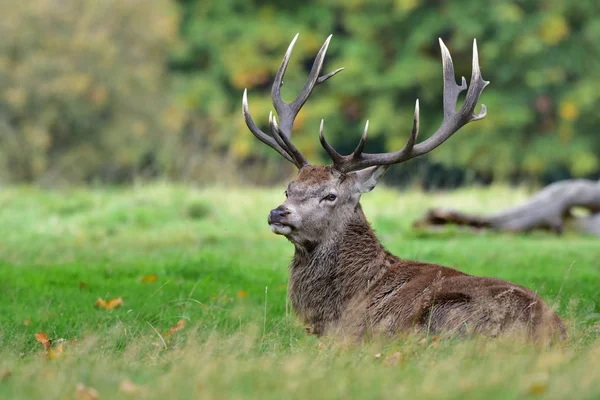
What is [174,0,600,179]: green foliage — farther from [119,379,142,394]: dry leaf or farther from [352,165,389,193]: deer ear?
[119,379,142,394]: dry leaf

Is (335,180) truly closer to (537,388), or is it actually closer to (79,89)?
(537,388)

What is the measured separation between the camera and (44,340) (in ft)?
20.6

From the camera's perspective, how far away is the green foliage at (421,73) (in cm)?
2508

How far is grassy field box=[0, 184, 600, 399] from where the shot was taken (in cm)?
416

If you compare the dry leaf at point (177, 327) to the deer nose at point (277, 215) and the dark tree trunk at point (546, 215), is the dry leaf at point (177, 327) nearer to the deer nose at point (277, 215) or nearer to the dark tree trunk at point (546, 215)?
the deer nose at point (277, 215)

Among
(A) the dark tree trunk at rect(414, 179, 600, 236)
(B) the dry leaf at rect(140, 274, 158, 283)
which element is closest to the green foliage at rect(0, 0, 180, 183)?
(A) the dark tree trunk at rect(414, 179, 600, 236)

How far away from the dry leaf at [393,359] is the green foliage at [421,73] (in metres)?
20.1

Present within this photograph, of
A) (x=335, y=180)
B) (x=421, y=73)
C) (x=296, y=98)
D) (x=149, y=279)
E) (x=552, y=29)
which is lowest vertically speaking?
(x=149, y=279)

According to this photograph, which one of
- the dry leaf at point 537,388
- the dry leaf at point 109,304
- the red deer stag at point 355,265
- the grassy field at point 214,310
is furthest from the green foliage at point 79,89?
the dry leaf at point 537,388

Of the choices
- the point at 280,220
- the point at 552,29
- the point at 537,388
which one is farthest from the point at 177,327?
the point at 552,29

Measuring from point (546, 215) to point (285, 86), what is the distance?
13.3 m

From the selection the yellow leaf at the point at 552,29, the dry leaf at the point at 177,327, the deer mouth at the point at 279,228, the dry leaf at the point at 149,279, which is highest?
the yellow leaf at the point at 552,29

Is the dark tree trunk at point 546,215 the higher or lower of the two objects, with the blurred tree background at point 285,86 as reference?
lower

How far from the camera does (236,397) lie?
385 cm
